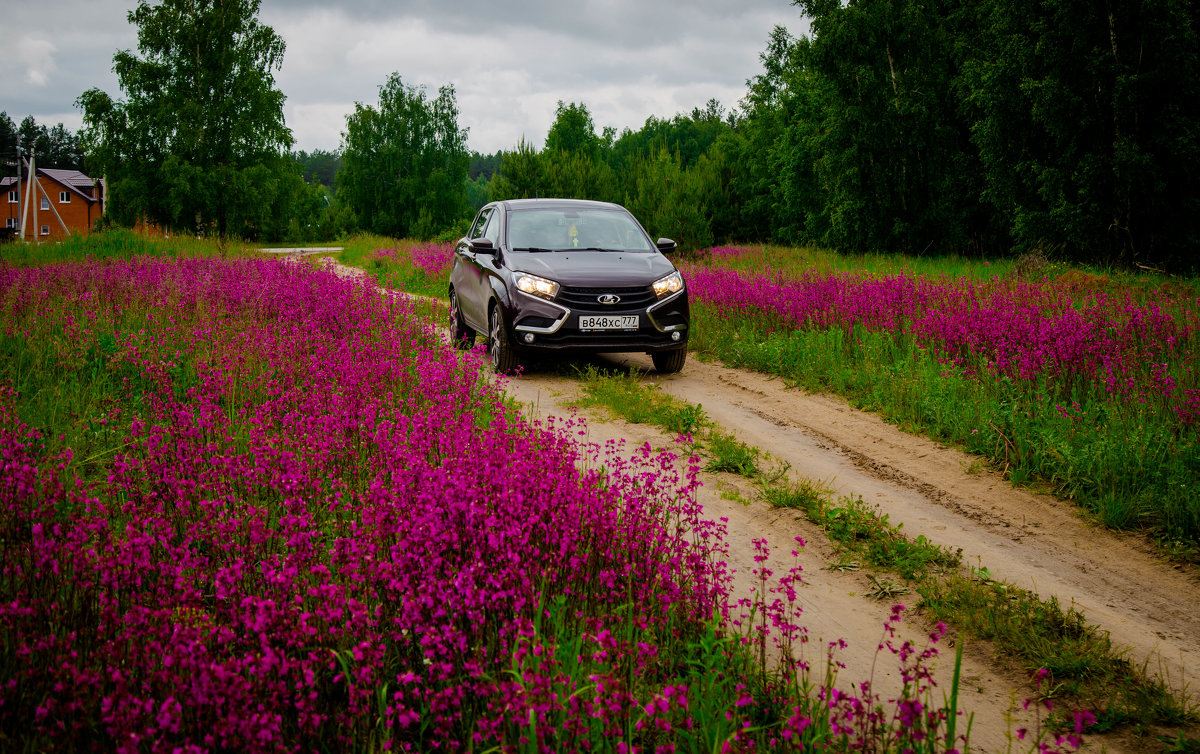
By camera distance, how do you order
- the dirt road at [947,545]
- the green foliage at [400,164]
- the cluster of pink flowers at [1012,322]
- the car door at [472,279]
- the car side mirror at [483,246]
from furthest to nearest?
the green foliage at [400,164] < the car door at [472,279] < the car side mirror at [483,246] < the cluster of pink flowers at [1012,322] < the dirt road at [947,545]

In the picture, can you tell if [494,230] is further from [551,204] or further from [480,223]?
[480,223]

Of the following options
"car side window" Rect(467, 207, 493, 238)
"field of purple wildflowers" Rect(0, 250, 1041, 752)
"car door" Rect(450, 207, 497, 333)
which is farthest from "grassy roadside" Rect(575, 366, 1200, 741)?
"car side window" Rect(467, 207, 493, 238)

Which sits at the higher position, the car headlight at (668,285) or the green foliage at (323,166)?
the green foliage at (323,166)

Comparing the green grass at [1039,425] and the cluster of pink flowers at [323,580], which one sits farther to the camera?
the green grass at [1039,425]

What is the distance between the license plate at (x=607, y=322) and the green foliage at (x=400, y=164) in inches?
2354

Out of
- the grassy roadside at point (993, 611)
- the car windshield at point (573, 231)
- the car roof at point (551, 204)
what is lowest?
the grassy roadside at point (993, 611)

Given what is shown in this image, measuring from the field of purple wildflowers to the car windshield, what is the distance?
5.23 m

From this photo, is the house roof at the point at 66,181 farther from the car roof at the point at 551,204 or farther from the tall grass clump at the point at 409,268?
the car roof at the point at 551,204

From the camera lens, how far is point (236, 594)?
8.66ft

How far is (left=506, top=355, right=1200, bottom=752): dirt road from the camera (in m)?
3.24

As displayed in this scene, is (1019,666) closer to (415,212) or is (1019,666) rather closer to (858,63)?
(858,63)

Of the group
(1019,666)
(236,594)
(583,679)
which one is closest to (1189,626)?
(1019,666)

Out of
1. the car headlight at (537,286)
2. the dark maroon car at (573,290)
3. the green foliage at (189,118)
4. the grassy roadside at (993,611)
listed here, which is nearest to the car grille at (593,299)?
the dark maroon car at (573,290)

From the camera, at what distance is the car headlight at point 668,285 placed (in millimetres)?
9289
